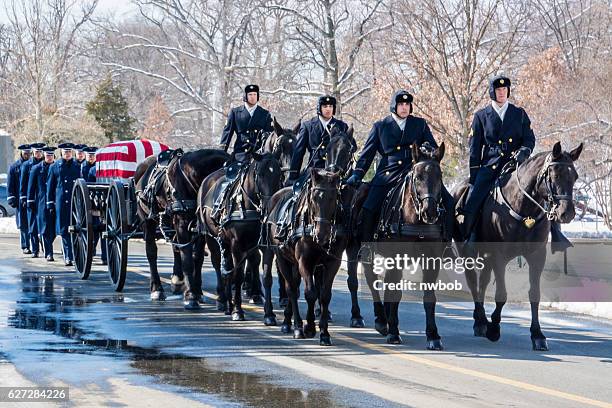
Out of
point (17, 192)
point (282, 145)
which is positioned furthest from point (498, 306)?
point (17, 192)

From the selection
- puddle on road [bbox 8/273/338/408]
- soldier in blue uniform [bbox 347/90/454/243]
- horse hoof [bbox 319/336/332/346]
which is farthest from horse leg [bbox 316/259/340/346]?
puddle on road [bbox 8/273/338/408]

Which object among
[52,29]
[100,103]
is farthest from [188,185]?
[52,29]

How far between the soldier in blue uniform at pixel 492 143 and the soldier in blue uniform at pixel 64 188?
34.4 ft

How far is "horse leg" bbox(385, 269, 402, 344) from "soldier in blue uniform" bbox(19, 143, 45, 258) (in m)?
12.9

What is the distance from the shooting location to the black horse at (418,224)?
37.5 feet

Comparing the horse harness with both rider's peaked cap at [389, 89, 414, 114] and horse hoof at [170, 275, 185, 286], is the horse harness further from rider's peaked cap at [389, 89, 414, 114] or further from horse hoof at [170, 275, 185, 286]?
horse hoof at [170, 275, 185, 286]

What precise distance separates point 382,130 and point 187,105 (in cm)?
5994

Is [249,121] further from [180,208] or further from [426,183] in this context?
[426,183]

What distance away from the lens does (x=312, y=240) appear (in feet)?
39.1

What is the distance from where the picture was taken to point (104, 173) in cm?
1902

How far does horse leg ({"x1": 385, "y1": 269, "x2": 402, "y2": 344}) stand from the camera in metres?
12.0

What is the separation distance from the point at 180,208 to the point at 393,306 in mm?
4530

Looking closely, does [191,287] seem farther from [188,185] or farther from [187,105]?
[187,105]

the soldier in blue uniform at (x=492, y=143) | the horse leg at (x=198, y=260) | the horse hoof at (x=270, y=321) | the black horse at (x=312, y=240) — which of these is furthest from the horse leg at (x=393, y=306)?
the horse leg at (x=198, y=260)
